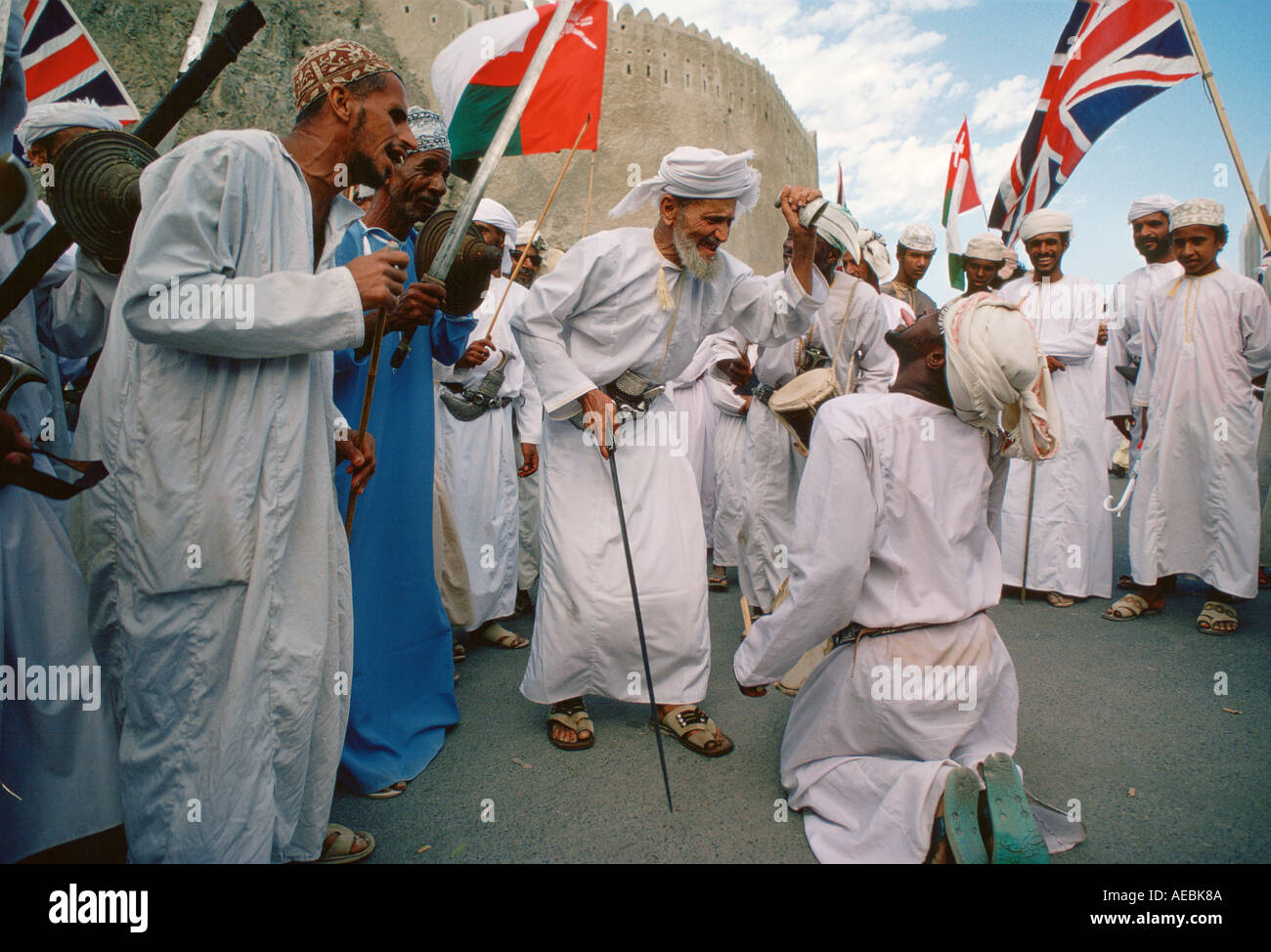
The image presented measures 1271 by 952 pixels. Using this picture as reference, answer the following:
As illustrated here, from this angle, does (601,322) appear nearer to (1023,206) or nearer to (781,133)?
(1023,206)

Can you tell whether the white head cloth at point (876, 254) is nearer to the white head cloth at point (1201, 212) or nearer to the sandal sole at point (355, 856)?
the white head cloth at point (1201, 212)

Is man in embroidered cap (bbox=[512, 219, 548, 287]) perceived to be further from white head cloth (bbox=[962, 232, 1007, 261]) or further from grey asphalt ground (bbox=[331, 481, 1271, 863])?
white head cloth (bbox=[962, 232, 1007, 261])

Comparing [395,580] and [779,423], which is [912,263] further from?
[395,580]

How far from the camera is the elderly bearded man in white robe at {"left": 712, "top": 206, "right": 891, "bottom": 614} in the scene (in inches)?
168

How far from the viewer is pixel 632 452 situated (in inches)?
125

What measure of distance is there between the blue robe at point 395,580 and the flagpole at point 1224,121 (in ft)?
11.6

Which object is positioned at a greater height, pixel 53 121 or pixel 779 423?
pixel 53 121

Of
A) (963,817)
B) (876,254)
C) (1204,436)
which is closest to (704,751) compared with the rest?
(963,817)

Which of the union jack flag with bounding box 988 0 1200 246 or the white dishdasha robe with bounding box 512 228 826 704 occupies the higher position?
the union jack flag with bounding box 988 0 1200 246

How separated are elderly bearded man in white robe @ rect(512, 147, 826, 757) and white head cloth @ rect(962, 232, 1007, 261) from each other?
2.99 m

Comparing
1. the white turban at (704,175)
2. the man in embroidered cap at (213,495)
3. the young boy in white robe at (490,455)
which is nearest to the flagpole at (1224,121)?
the white turban at (704,175)

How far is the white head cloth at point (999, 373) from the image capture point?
6.97 ft

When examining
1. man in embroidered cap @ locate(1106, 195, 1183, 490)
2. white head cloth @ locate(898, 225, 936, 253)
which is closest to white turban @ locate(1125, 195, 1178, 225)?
man in embroidered cap @ locate(1106, 195, 1183, 490)

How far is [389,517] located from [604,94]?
28250 millimetres
